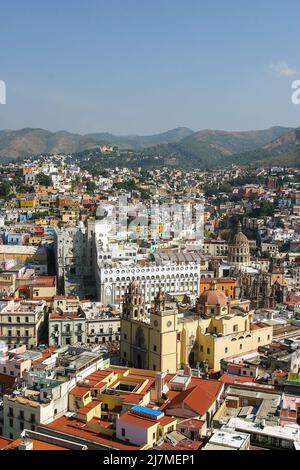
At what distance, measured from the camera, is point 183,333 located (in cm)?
1744

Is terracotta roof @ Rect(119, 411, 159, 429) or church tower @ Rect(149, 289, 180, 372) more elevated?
church tower @ Rect(149, 289, 180, 372)

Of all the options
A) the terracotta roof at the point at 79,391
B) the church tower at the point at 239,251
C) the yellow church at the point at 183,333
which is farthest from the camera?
the church tower at the point at 239,251

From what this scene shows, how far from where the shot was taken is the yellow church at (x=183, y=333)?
54.8 ft

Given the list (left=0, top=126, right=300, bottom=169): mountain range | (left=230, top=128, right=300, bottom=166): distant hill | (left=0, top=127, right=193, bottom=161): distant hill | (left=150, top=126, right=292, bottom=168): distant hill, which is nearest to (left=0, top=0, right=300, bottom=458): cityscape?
(left=230, top=128, right=300, bottom=166): distant hill

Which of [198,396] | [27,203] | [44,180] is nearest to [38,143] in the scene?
[44,180]

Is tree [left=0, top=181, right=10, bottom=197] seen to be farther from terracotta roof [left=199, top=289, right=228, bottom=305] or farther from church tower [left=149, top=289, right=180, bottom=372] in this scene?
church tower [left=149, top=289, right=180, bottom=372]

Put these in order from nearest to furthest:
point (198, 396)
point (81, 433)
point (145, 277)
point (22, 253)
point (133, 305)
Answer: point (81, 433) → point (198, 396) → point (133, 305) → point (145, 277) → point (22, 253)

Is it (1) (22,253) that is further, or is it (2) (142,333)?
(1) (22,253)

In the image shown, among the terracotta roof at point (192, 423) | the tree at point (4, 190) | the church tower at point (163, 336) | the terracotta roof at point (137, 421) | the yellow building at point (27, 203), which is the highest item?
the tree at point (4, 190)

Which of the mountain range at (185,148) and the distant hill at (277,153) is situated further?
the mountain range at (185,148)

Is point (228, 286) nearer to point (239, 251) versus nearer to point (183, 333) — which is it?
point (239, 251)

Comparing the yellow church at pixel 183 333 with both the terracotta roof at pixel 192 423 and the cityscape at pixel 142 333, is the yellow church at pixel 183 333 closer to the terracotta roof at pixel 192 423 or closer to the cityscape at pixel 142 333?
the cityscape at pixel 142 333

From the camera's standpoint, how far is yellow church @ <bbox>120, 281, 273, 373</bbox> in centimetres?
1670

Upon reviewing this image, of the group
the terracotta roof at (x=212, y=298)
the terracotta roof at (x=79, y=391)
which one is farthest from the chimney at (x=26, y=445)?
the terracotta roof at (x=212, y=298)
